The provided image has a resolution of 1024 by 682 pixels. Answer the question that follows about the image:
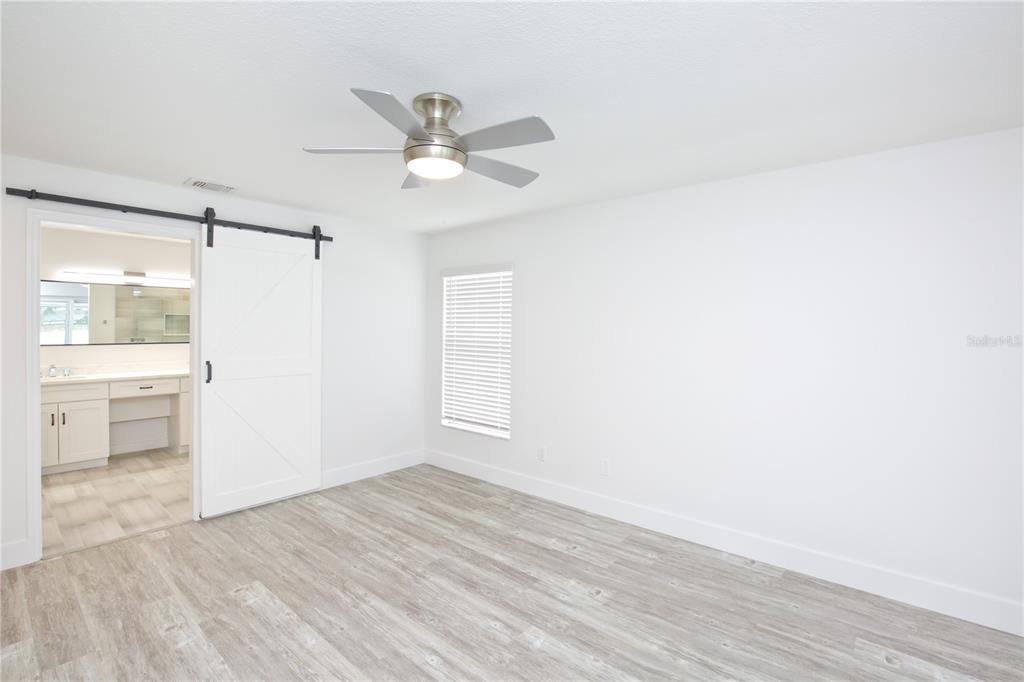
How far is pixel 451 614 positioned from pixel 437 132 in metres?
2.51

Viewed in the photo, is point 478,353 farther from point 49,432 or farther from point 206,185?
point 49,432

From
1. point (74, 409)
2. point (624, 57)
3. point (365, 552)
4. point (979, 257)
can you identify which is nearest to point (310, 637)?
point (365, 552)

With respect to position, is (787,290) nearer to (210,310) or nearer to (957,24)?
(957,24)

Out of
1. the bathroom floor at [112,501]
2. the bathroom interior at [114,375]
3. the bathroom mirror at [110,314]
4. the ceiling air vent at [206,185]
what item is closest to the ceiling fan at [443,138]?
the ceiling air vent at [206,185]

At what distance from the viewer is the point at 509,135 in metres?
2.11

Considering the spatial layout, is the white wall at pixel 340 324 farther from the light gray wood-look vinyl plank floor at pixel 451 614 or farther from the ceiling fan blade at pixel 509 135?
the ceiling fan blade at pixel 509 135

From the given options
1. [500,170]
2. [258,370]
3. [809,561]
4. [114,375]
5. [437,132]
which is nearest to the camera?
[437,132]

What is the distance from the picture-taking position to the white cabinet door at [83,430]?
199 inches

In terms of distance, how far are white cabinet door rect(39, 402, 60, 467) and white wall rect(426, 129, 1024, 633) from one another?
4.94 m

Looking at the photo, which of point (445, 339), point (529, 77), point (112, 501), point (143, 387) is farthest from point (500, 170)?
point (143, 387)

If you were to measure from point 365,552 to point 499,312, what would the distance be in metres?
→ 2.53

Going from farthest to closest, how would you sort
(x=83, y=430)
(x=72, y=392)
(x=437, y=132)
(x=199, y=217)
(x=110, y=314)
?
(x=110, y=314) → (x=83, y=430) → (x=72, y=392) → (x=199, y=217) → (x=437, y=132)

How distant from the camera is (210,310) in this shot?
4047 millimetres

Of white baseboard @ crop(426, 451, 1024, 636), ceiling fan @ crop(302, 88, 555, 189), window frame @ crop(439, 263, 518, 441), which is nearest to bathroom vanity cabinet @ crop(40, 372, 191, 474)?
window frame @ crop(439, 263, 518, 441)
